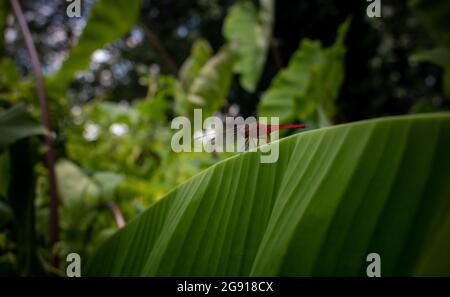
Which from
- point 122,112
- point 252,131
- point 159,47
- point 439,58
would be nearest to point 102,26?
point 159,47

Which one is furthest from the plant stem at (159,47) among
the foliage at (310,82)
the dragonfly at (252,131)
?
the dragonfly at (252,131)

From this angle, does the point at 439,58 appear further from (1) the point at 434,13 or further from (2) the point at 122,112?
(2) the point at 122,112

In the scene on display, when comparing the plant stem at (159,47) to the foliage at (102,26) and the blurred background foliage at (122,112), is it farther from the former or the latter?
the foliage at (102,26)

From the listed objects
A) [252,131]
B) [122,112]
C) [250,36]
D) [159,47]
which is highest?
[250,36]

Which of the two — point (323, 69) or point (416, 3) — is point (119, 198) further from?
point (416, 3)

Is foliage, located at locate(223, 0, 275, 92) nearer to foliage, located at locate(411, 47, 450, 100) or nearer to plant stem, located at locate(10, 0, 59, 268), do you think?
foliage, located at locate(411, 47, 450, 100)

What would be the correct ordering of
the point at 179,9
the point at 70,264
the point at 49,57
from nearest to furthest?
the point at 70,264, the point at 49,57, the point at 179,9

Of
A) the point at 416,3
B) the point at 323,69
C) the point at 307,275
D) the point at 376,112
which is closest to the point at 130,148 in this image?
the point at 323,69

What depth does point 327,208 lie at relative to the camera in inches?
11.2

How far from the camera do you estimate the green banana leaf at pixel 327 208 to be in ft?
0.81

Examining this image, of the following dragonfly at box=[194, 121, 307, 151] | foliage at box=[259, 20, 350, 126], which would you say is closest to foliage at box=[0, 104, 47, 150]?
dragonfly at box=[194, 121, 307, 151]

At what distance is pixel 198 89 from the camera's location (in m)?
1.60

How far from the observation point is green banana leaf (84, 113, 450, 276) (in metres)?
0.25
